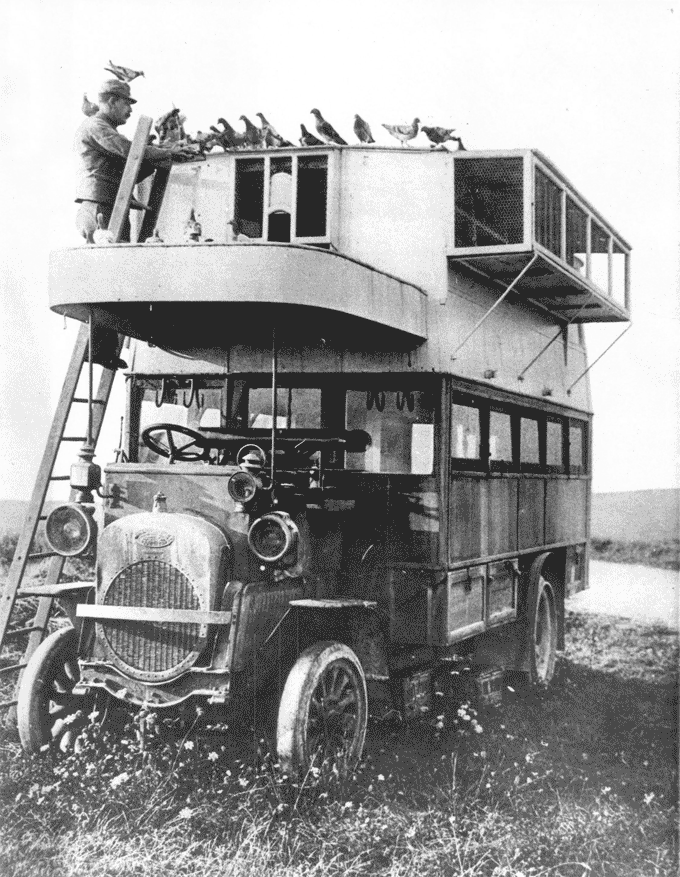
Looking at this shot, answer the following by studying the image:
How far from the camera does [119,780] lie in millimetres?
4988

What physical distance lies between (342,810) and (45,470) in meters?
2.99

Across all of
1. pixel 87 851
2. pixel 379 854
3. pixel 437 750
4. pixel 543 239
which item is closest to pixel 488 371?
pixel 543 239

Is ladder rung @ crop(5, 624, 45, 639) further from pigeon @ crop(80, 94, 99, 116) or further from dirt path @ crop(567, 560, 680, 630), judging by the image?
dirt path @ crop(567, 560, 680, 630)

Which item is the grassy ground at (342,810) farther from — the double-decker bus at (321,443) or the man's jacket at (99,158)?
the man's jacket at (99,158)

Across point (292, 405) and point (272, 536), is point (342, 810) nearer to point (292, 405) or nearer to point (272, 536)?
point (272, 536)

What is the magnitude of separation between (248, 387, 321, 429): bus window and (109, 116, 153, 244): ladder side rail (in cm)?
150

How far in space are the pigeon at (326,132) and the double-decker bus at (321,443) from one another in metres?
0.13

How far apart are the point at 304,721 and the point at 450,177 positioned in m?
3.88

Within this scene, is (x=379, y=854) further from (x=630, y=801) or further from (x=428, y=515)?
(x=428, y=515)

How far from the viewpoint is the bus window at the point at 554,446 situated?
9.16m

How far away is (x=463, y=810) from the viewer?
5.22 m

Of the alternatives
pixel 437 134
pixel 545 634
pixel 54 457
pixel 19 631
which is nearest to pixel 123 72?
pixel 437 134

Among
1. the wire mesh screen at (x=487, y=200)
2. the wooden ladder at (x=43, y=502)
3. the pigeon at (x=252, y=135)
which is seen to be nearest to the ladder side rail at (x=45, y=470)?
the wooden ladder at (x=43, y=502)

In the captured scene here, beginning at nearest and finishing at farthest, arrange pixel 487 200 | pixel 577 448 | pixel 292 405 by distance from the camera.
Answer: pixel 292 405 → pixel 487 200 → pixel 577 448
